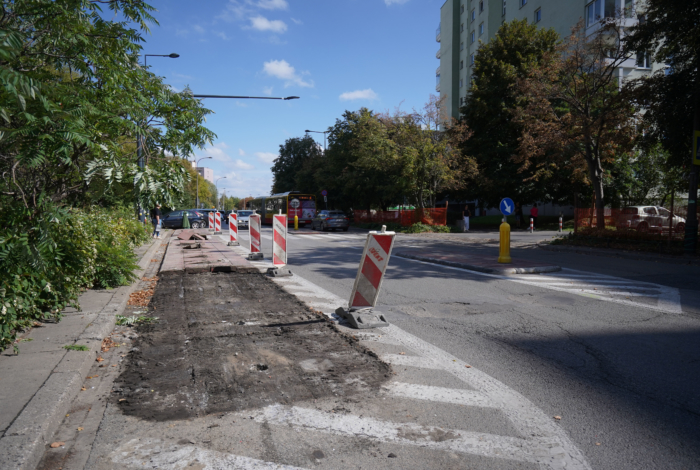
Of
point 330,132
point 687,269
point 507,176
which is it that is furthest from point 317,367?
point 330,132

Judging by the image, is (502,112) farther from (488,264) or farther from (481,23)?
(488,264)

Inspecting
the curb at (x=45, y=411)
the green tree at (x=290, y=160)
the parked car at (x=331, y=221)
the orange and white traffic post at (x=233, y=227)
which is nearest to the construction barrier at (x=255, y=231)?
the orange and white traffic post at (x=233, y=227)

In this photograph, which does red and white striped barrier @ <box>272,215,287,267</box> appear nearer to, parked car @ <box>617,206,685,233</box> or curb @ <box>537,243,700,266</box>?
curb @ <box>537,243,700,266</box>

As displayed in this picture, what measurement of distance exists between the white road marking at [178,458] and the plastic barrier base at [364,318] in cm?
315

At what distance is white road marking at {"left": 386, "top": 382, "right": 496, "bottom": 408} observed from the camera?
12.3 ft

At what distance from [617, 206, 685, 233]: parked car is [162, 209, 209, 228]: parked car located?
30052 millimetres

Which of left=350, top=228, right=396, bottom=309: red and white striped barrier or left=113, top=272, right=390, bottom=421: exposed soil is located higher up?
left=350, top=228, right=396, bottom=309: red and white striped barrier

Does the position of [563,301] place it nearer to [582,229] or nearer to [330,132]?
[582,229]

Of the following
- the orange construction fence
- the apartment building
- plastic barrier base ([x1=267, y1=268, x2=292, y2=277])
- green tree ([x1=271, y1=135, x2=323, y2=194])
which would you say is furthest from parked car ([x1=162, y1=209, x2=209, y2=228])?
plastic barrier base ([x1=267, y1=268, x2=292, y2=277])

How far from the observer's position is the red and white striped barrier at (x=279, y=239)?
10.5m

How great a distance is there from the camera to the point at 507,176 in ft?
105

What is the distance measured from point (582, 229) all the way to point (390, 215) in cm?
1813

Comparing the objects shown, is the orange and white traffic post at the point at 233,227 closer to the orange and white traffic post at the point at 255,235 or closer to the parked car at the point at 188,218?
the orange and white traffic post at the point at 255,235

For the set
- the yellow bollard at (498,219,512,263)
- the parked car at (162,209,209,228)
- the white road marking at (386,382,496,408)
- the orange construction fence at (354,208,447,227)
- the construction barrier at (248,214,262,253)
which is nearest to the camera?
the white road marking at (386,382,496,408)
